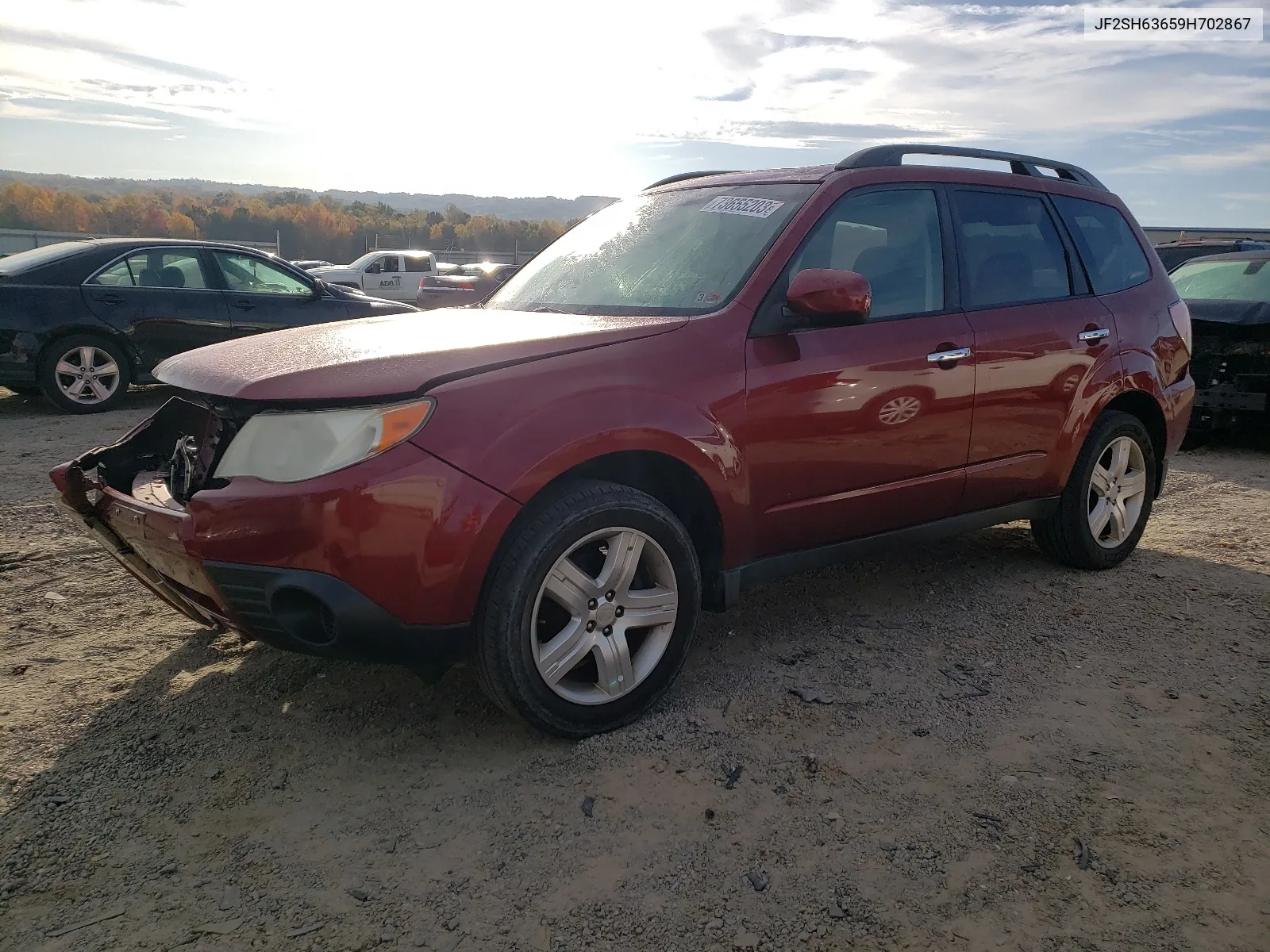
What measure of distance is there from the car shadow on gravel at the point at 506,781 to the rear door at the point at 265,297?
19.4 feet

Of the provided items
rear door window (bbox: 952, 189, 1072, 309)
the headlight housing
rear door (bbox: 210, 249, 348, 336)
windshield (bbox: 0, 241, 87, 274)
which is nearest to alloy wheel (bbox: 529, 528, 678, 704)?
the headlight housing

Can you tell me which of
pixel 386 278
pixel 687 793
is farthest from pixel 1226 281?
pixel 386 278

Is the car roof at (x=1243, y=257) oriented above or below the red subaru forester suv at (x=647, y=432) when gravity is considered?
above

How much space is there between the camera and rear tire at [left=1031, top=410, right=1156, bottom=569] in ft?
14.6

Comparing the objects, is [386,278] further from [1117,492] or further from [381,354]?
[381,354]

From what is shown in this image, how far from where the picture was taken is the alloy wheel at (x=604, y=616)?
9.38 feet

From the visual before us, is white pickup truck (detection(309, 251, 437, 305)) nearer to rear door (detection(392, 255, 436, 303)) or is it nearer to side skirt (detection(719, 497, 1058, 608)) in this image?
rear door (detection(392, 255, 436, 303))

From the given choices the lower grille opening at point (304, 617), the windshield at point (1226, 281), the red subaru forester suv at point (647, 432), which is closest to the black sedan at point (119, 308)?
the red subaru forester suv at point (647, 432)

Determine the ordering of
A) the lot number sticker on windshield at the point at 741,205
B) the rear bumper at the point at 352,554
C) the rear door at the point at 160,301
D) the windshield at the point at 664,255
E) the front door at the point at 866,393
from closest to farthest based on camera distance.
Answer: the rear bumper at the point at 352,554 → the front door at the point at 866,393 → the windshield at the point at 664,255 → the lot number sticker on windshield at the point at 741,205 → the rear door at the point at 160,301

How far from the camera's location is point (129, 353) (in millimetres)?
8383

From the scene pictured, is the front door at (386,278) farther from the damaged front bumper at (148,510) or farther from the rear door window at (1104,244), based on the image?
the damaged front bumper at (148,510)

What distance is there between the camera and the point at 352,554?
2.54m

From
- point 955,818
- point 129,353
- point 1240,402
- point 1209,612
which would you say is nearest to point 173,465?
point 955,818

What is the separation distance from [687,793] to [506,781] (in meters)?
0.52
